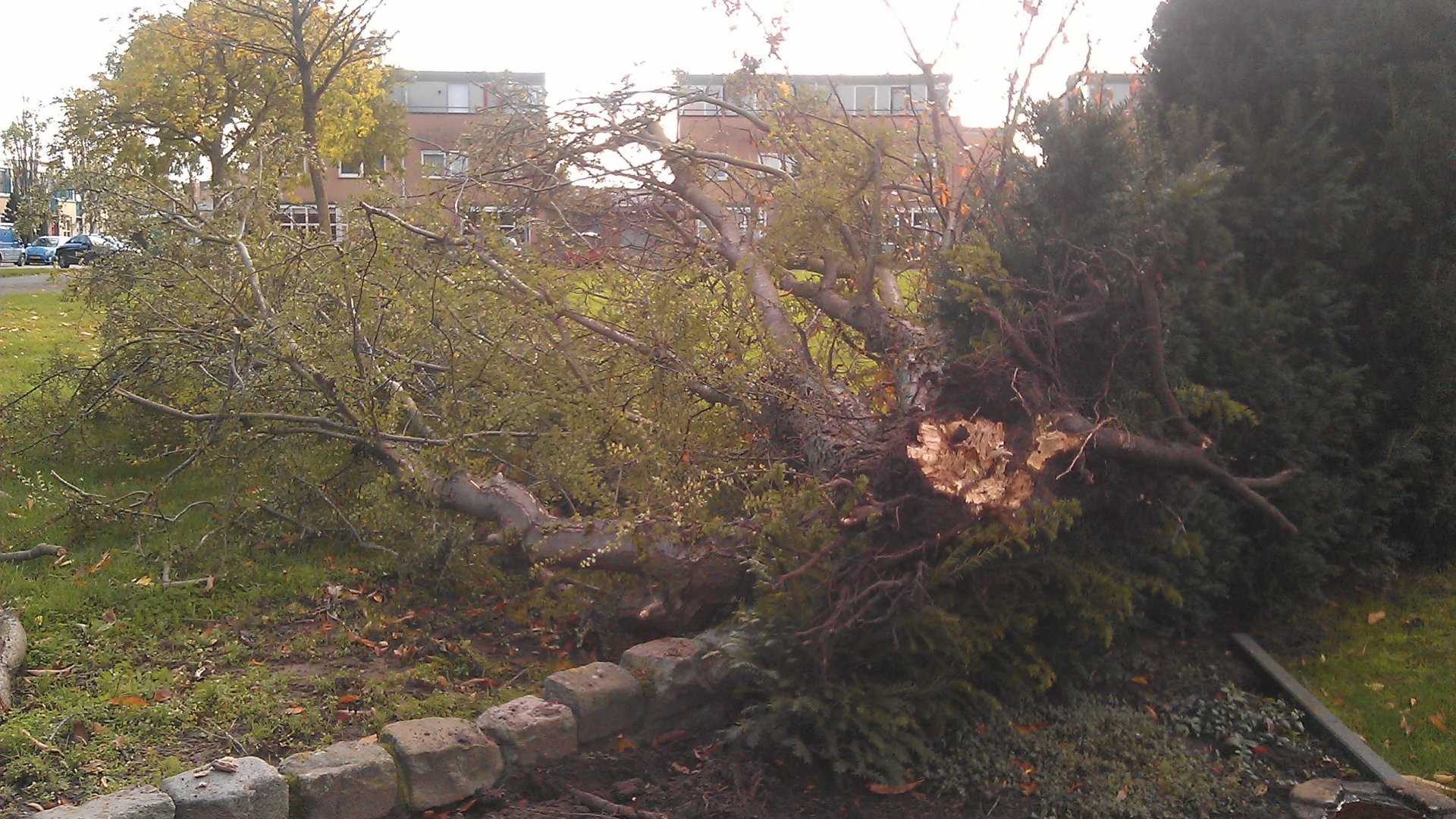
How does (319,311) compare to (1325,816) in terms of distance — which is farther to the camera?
(319,311)

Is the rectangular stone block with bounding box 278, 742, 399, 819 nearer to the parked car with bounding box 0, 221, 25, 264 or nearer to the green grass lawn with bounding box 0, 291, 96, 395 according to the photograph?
the green grass lawn with bounding box 0, 291, 96, 395

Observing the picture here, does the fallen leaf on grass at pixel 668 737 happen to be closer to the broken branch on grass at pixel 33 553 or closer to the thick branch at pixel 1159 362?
the thick branch at pixel 1159 362

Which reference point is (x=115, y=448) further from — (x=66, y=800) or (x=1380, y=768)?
(x=1380, y=768)

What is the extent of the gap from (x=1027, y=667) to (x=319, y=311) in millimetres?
3986

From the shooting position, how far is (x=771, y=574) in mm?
4316

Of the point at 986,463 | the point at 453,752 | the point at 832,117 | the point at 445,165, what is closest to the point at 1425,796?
the point at 986,463

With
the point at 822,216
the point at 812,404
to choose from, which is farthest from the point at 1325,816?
the point at 822,216

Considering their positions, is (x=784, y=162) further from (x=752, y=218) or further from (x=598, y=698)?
(x=598, y=698)

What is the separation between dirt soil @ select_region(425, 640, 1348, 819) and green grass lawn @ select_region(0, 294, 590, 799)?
0.61 m

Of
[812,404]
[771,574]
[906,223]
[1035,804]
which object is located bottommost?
[1035,804]


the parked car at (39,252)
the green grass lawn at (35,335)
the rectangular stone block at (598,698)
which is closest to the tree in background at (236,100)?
the green grass lawn at (35,335)

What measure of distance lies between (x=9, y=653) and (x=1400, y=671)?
5544 millimetres

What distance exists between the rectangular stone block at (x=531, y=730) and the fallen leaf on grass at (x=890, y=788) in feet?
3.76

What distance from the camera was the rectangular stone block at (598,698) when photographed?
4305 mm
